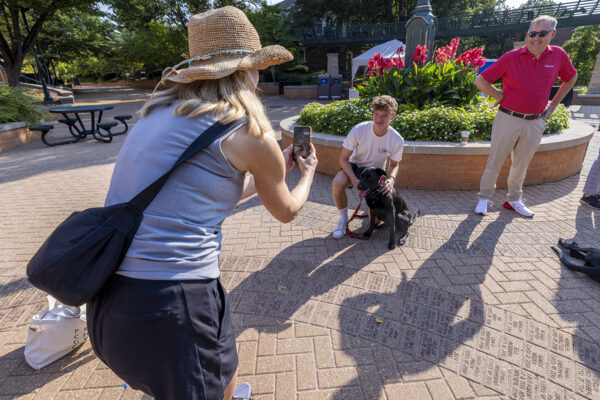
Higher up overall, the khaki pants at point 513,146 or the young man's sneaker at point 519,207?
the khaki pants at point 513,146

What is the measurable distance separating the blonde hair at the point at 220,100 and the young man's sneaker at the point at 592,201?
5509 millimetres

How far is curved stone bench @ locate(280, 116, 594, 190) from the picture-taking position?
5.14m

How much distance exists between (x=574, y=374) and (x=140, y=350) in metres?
2.67

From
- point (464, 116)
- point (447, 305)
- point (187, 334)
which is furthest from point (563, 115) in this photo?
point (187, 334)

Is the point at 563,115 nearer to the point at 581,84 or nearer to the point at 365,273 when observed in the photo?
the point at 365,273

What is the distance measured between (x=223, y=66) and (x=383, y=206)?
106 inches

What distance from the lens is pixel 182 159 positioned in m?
1.08

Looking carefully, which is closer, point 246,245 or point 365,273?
point 365,273

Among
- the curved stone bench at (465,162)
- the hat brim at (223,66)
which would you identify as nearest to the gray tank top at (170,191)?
the hat brim at (223,66)

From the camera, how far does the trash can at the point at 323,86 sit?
18.5 m

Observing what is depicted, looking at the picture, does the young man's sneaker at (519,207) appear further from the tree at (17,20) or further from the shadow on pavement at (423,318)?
the tree at (17,20)

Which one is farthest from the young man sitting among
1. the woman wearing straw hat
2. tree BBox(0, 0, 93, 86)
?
tree BBox(0, 0, 93, 86)

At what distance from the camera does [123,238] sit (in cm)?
105

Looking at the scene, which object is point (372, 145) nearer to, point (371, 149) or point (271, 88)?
point (371, 149)
